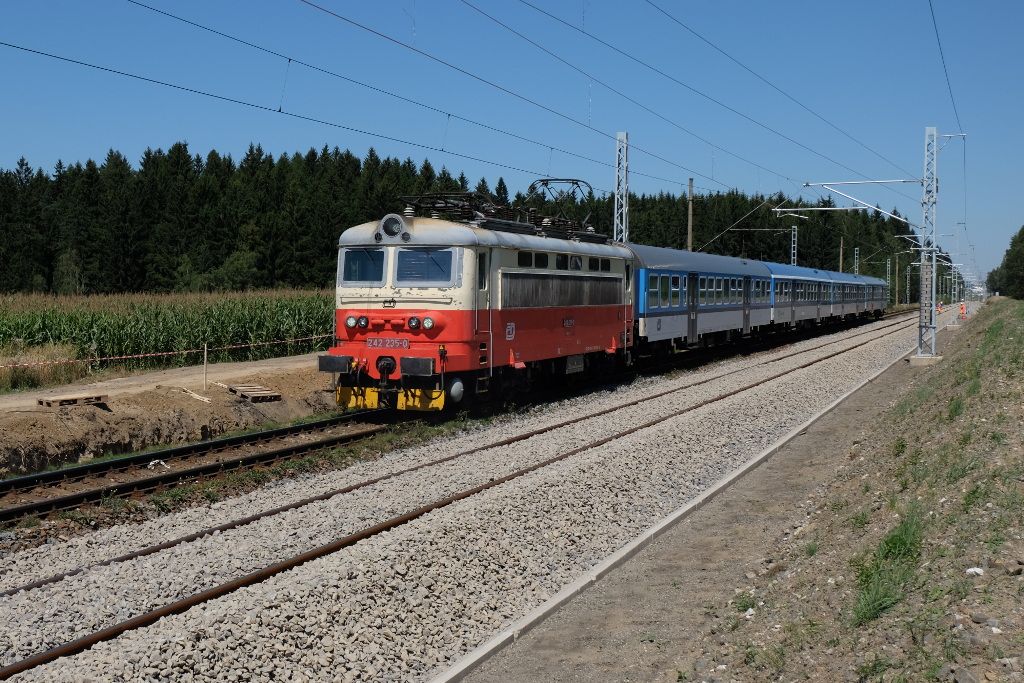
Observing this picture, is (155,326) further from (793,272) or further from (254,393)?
(793,272)

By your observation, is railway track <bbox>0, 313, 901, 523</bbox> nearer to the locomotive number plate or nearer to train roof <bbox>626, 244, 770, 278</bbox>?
the locomotive number plate

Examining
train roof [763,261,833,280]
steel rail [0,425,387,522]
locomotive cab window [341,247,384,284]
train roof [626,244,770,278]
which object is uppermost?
train roof [763,261,833,280]

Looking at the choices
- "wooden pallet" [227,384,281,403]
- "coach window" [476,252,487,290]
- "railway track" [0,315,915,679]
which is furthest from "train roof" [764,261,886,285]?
"wooden pallet" [227,384,281,403]

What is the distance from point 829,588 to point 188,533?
690 cm

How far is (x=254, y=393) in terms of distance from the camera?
19828 mm

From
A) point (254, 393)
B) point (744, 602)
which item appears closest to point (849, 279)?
point (254, 393)

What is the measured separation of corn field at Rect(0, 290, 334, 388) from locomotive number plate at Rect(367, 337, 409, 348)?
10.3m

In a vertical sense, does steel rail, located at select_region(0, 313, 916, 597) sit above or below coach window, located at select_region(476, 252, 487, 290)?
below

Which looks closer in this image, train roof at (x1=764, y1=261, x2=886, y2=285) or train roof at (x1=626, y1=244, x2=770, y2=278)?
train roof at (x1=626, y1=244, x2=770, y2=278)

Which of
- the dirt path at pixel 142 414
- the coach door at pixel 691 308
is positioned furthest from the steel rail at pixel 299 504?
the coach door at pixel 691 308

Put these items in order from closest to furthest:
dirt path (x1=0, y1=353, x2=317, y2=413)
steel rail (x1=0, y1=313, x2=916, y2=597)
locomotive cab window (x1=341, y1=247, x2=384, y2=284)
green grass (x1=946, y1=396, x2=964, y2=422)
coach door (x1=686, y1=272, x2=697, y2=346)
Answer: steel rail (x1=0, y1=313, x2=916, y2=597)
green grass (x1=946, y1=396, x2=964, y2=422)
locomotive cab window (x1=341, y1=247, x2=384, y2=284)
dirt path (x1=0, y1=353, x2=317, y2=413)
coach door (x1=686, y1=272, x2=697, y2=346)

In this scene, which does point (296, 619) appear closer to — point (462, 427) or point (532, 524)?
point (532, 524)

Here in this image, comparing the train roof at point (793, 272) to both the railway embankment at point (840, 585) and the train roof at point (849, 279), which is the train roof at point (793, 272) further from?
the railway embankment at point (840, 585)

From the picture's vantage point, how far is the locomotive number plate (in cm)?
1706
